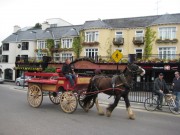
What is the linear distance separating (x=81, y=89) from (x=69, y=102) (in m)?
1.24

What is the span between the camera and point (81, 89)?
37.4 ft

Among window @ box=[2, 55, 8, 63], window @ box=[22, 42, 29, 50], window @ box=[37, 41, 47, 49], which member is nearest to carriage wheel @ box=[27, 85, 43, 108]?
window @ box=[37, 41, 47, 49]

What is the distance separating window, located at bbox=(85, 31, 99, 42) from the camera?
1633 inches

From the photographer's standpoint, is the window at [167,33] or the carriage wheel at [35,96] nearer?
the carriage wheel at [35,96]

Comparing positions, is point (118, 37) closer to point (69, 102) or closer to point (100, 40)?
point (100, 40)

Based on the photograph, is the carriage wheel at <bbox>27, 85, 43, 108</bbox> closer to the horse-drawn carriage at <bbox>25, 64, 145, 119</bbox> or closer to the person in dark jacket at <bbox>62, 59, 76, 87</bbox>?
the horse-drawn carriage at <bbox>25, 64, 145, 119</bbox>

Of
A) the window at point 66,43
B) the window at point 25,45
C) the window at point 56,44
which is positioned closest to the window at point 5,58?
the window at point 25,45

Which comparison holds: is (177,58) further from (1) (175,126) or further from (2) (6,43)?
(2) (6,43)

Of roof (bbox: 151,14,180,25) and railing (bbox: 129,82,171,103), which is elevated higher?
roof (bbox: 151,14,180,25)

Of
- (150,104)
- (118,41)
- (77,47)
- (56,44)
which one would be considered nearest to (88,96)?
(150,104)

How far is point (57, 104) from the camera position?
12.9 m

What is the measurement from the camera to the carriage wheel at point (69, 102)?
401 inches

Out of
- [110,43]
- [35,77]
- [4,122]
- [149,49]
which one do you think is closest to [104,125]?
[4,122]

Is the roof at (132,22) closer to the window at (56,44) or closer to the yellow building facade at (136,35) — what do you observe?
the yellow building facade at (136,35)
